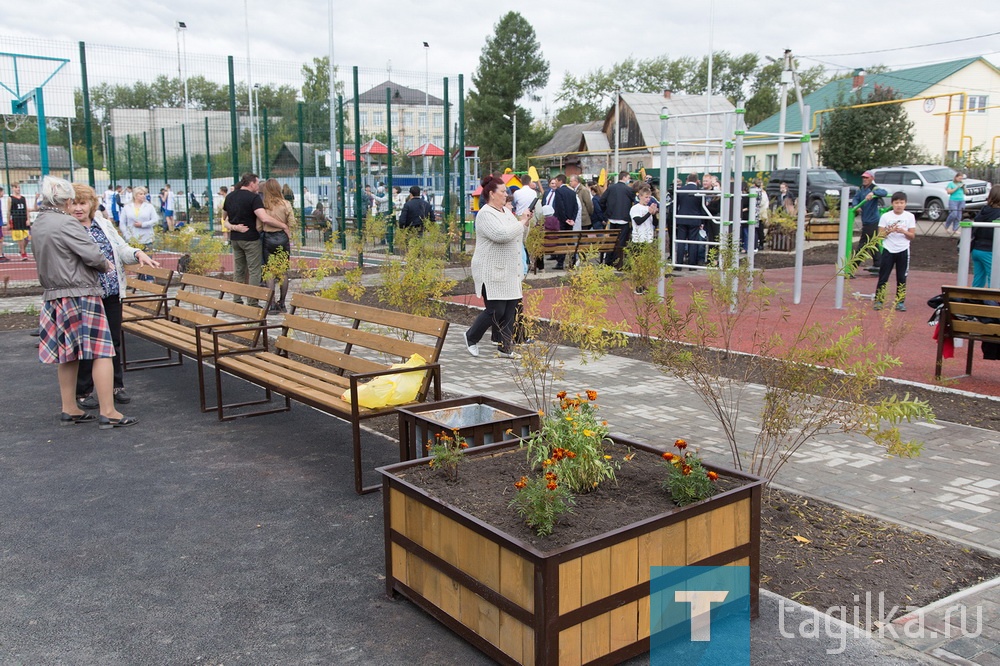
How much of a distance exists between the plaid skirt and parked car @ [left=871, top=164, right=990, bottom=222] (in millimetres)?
26580

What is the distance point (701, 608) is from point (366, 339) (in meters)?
3.43

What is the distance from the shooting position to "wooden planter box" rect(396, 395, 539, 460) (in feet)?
14.7

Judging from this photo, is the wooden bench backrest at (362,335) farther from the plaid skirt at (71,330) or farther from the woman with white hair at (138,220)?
the woman with white hair at (138,220)

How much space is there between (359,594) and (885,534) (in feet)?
8.40

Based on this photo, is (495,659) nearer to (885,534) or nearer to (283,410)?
(885,534)

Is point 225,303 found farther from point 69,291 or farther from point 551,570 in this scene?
point 551,570

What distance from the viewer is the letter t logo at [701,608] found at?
3.31m

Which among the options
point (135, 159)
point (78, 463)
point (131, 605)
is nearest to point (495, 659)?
point (131, 605)

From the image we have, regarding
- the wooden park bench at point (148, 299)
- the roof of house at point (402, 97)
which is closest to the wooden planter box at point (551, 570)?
the wooden park bench at point (148, 299)

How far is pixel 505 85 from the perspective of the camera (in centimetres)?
7088

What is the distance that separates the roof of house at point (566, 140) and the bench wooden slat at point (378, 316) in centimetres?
6139

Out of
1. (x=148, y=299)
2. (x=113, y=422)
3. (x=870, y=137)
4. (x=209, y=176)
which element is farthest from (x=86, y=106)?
(x=870, y=137)

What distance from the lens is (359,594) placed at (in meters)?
3.75

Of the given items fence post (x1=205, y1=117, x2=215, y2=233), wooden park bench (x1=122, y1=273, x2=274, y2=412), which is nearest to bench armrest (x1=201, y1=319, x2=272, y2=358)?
wooden park bench (x1=122, y1=273, x2=274, y2=412)
